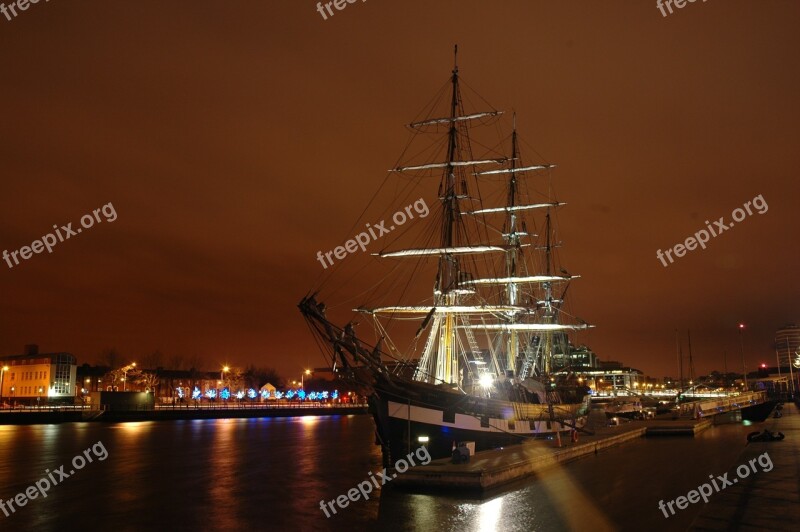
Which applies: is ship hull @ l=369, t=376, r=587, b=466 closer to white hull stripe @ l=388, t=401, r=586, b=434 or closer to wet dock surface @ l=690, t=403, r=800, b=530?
white hull stripe @ l=388, t=401, r=586, b=434

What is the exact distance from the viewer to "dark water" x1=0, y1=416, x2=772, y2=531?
819 inches

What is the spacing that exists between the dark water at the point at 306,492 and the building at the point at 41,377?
298 feet

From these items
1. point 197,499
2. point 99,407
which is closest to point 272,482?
point 197,499

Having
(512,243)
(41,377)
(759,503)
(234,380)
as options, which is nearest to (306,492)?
(759,503)

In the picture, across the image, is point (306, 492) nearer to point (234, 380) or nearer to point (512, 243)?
point (512, 243)

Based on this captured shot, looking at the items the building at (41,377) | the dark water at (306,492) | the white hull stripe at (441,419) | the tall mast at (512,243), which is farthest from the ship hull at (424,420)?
the building at (41,377)

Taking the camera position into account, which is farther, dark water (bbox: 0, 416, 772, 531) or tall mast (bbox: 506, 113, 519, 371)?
tall mast (bbox: 506, 113, 519, 371)

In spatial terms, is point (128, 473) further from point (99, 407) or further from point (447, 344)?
point (99, 407)

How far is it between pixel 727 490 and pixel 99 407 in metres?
81.2

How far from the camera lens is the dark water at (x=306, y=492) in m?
20.8

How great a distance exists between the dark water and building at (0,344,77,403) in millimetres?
90974

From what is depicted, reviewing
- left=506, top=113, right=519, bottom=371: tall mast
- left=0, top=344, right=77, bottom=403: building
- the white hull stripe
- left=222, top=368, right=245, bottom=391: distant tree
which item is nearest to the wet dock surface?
the white hull stripe

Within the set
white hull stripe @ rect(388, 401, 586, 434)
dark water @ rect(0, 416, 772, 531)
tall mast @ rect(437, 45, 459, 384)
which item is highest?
tall mast @ rect(437, 45, 459, 384)

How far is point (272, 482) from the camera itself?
31359 millimetres
